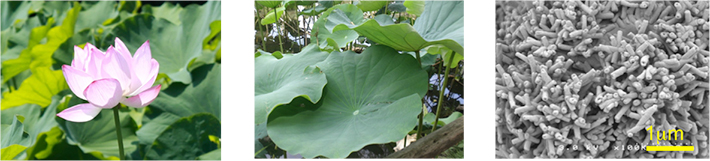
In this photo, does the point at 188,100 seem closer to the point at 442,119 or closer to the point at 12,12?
the point at 442,119

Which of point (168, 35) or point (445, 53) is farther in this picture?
point (168, 35)

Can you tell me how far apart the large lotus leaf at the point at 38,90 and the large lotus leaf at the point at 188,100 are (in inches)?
9.1

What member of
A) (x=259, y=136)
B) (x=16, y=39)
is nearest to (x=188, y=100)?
(x=259, y=136)

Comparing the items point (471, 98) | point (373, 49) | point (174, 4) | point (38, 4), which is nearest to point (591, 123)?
point (471, 98)

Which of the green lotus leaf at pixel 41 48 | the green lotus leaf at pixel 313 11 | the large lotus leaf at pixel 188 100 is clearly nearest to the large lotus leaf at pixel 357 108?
the green lotus leaf at pixel 313 11

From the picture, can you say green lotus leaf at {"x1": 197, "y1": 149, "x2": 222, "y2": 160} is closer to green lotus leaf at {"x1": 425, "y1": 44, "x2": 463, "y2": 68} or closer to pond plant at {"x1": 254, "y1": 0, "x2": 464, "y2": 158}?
pond plant at {"x1": 254, "y1": 0, "x2": 464, "y2": 158}

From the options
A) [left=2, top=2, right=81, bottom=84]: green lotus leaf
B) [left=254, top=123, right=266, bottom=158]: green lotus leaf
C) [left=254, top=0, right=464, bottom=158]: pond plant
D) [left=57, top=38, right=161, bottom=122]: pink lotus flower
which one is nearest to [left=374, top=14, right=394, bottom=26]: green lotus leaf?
[left=254, top=0, right=464, bottom=158]: pond plant

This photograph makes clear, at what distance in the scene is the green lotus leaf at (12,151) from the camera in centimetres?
60

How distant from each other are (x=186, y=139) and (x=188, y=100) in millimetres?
121

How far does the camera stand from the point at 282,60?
666 mm

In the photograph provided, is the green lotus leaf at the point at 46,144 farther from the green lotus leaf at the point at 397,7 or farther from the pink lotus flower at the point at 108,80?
the green lotus leaf at the point at 397,7

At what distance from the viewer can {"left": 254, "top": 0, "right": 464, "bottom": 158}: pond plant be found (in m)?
0.60

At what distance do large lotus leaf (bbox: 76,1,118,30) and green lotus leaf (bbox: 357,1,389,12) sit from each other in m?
0.76

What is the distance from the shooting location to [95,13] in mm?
1076
